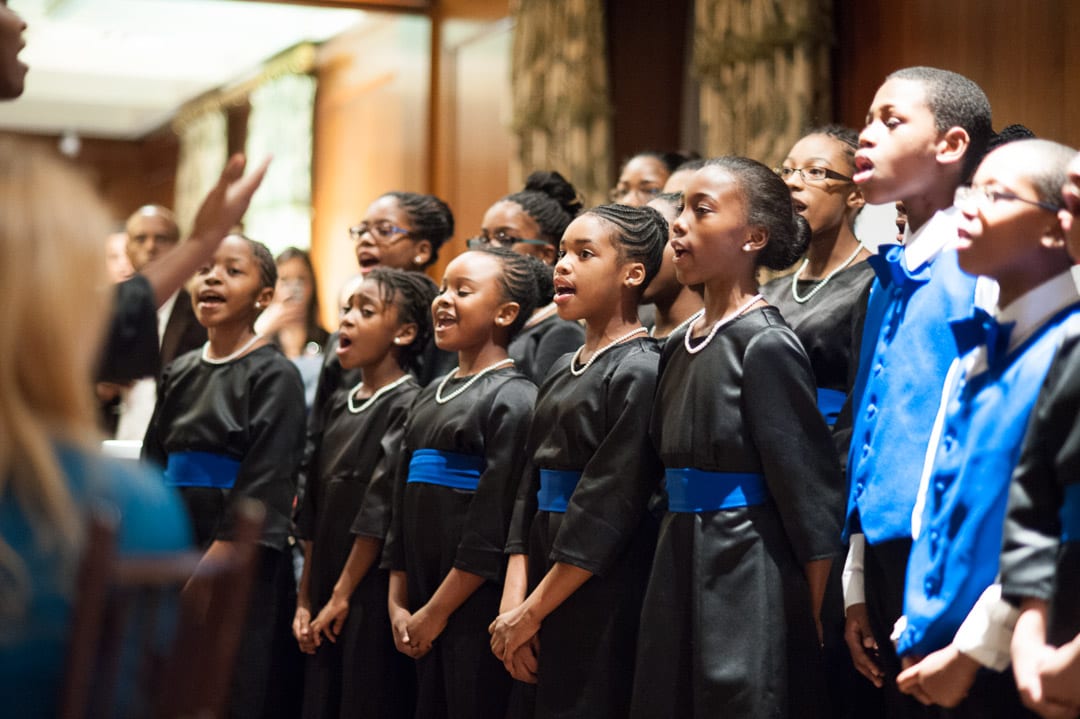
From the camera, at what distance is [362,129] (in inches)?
324

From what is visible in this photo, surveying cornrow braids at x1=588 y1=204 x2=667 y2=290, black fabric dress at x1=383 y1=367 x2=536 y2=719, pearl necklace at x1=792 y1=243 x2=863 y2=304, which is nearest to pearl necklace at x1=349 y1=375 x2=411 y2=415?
black fabric dress at x1=383 y1=367 x2=536 y2=719

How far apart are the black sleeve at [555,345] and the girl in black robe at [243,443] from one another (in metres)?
0.71

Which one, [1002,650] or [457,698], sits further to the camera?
[457,698]

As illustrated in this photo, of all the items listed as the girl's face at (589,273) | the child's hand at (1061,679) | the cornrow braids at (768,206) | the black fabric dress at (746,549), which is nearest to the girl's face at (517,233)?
the girl's face at (589,273)

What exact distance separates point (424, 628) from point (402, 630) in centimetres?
10

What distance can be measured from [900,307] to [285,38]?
263 inches

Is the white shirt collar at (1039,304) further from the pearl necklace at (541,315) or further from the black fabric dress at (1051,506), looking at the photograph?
the pearl necklace at (541,315)

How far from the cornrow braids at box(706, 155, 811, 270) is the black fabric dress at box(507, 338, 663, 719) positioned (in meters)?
0.35

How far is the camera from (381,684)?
12.1ft

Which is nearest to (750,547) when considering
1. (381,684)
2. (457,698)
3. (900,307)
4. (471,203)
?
(900,307)

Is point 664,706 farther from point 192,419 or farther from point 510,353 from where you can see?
point 192,419

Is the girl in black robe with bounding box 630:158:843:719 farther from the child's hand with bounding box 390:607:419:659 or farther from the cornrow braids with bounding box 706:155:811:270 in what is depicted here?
the child's hand with bounding box 390:607:419:659

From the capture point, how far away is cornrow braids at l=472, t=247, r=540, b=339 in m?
3.71

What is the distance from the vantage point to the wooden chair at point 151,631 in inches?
53.0
